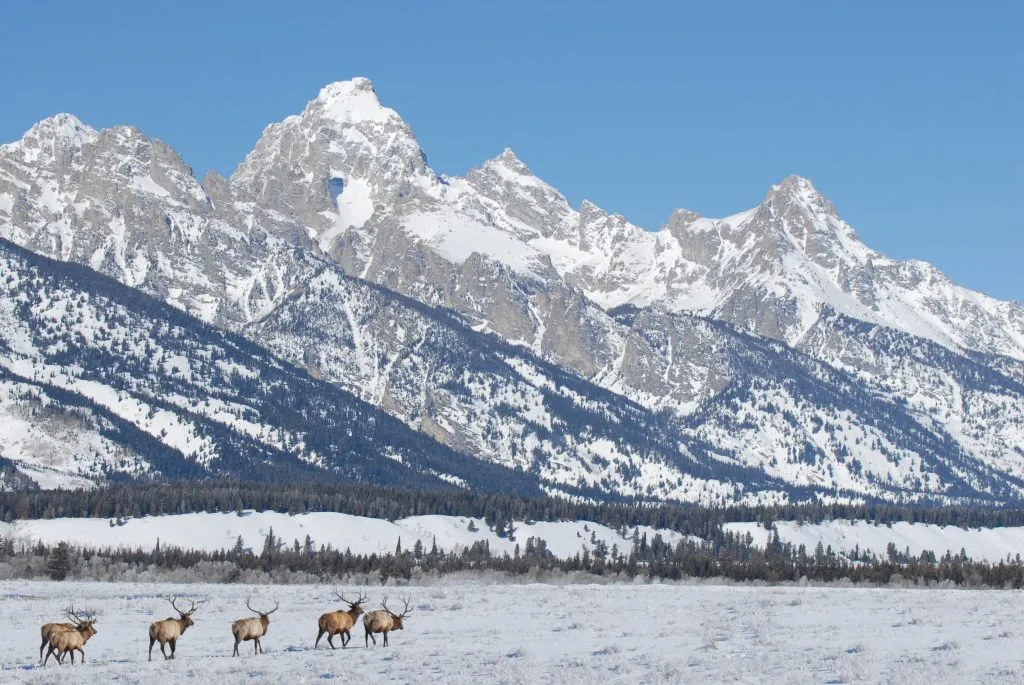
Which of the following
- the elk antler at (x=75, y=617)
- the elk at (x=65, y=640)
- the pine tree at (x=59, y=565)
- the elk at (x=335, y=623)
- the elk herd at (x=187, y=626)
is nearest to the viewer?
the elk at (x=65, y=640)

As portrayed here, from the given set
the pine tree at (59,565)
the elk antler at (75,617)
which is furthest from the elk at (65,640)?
the pine tree at (59,565)

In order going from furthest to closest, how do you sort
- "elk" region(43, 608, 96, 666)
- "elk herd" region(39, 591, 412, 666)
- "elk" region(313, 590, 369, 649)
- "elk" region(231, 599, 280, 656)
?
"elk" region(313, 590, 369, 649) < "elk" region(231, 599, 280, 656) < "elk herd" region(39, 591, 412, 666) < "elk" region(43, 608, 96, 666)

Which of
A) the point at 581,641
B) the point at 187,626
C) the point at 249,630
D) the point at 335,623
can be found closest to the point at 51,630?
the point at 187,626

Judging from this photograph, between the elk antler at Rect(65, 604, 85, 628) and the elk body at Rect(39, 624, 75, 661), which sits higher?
the elk antler at Rect(65, 604, 85, 628)

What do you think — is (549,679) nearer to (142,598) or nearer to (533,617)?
(533,617)

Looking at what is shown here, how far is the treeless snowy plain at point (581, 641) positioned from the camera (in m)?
60.5

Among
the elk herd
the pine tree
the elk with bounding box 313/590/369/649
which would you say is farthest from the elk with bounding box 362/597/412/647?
the pine tree

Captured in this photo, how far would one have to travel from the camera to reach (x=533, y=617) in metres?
89.6

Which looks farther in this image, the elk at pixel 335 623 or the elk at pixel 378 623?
the elk at pixel 378 623

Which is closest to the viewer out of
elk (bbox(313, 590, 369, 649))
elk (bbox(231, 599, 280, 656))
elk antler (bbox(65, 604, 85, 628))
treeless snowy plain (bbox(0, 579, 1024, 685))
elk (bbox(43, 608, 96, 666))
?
treeless snowy plain (bbox(0, 579, 1024, 685))

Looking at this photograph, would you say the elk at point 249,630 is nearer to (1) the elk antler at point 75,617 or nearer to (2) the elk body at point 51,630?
(1) the elk antler at point 75,617

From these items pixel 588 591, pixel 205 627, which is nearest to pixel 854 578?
pixel 588 591

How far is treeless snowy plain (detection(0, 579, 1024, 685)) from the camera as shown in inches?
2382

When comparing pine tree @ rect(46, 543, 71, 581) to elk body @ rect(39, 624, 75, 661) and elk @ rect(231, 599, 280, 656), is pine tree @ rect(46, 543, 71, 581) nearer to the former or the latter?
elk @ rect(231, 599, 280, 656)
